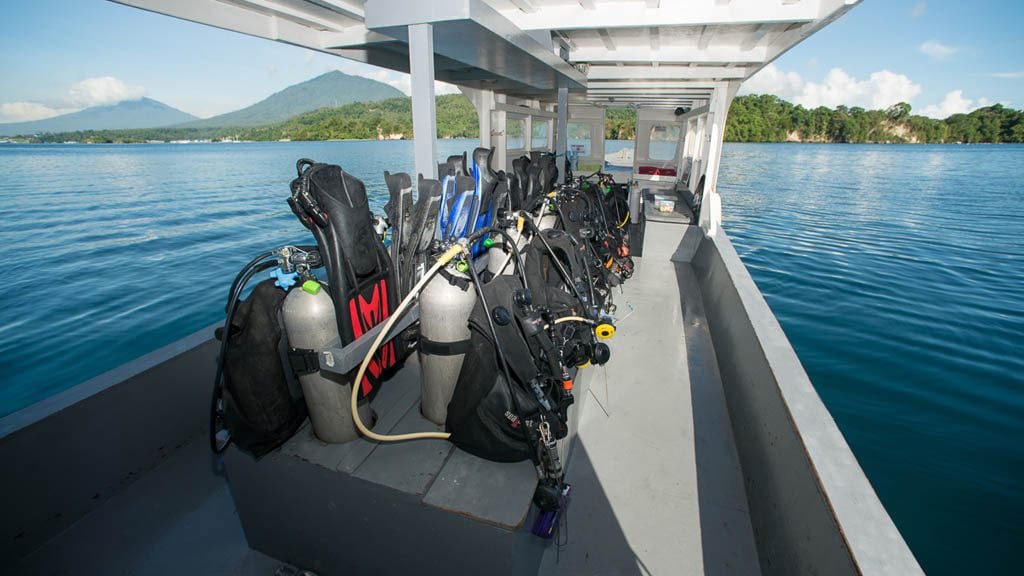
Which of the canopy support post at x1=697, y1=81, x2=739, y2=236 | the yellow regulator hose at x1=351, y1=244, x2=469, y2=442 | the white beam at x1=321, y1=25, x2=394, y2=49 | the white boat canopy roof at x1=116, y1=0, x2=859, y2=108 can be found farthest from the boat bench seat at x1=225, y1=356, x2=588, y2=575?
the canopy support post at x1=697, y1=81, x2=739, y2=236

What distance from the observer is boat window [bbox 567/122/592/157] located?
1544 centimetres

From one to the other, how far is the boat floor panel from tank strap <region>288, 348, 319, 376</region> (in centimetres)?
122

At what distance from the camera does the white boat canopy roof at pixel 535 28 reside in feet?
8.04

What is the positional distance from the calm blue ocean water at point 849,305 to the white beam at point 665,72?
3.47 m

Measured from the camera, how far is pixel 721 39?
13.7 feet

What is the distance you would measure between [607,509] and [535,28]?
11.4ft

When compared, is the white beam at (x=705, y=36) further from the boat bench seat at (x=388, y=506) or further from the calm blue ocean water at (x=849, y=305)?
the boat bench seat at (x=388, y=506)

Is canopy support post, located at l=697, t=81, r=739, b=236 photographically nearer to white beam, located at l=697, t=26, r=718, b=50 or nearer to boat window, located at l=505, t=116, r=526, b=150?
white beam, located at l=697, t=26, r=718, b=50

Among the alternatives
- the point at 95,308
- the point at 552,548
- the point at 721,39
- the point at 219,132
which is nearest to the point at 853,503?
the point at 552,548

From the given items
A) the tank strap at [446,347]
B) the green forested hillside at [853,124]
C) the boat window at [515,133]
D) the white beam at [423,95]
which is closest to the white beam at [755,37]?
the white beam at [423,95]

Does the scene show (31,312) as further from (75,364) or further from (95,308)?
(75,364)

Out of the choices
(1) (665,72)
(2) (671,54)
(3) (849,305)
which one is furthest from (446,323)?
(3) (849,305)

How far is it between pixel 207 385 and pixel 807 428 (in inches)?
116

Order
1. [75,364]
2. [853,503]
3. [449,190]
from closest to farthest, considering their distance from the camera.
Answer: [853,503] → [449,190] → [75,364]
